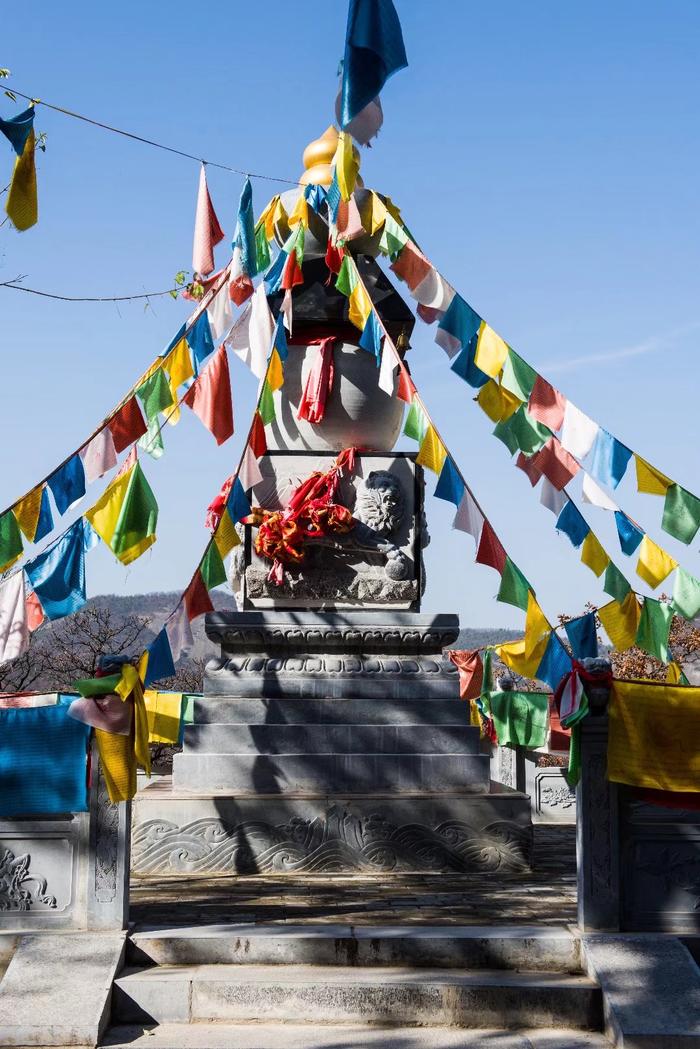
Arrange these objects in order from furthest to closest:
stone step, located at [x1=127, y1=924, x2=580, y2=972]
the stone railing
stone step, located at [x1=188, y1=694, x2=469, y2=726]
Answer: stone step, located at [x1=188, y1=694, x2=469, y2=726], the stone railing, stone step, located at [x1=127, y1=924, x2=580, y2=972]

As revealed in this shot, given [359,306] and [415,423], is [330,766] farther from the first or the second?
[359,306]

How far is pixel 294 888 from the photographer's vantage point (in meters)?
8.57

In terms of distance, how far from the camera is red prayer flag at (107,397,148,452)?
9.70 m

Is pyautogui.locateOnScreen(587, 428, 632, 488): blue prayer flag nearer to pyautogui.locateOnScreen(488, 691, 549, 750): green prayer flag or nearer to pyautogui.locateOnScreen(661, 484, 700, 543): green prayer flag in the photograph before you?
pyautogui.locateOnScreen(661, 484, 700, 543): green prayer flag

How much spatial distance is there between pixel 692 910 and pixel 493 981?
1492 mm

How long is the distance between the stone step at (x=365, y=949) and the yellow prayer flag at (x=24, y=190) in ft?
15.6

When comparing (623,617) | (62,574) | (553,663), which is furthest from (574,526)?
(62,574)

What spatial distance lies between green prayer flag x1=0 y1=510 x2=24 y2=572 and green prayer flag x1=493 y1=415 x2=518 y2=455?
4311 millimetres

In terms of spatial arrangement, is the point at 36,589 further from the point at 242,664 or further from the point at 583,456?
the point at 583,456

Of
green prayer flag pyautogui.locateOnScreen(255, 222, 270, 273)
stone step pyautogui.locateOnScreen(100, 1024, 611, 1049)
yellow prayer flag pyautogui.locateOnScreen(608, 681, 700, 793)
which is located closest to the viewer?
stone step pyautogui.locateOnScreen(100, 1024, 611, 1049)

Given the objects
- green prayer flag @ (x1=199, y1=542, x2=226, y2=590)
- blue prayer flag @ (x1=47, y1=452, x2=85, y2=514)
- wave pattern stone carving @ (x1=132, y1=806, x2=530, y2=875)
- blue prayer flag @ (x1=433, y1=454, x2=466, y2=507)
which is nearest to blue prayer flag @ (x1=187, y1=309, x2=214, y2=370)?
blue prayer flag @ (x1=47, y1=452, x2=85, y2=514)

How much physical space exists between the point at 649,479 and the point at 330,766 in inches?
142

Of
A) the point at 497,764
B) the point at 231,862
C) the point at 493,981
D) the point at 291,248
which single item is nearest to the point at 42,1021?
the point at 493,981

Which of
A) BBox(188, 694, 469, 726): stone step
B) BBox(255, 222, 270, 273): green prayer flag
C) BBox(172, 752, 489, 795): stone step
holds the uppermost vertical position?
BBox(255, 222, 270, 273): green prayer flag
